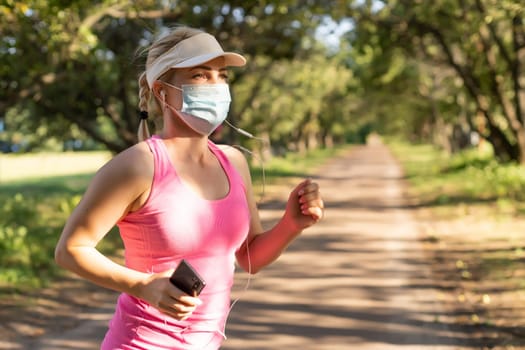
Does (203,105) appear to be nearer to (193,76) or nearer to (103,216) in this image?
(193,76)

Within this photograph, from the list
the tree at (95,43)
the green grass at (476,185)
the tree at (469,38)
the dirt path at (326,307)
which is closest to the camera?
the dirt path at (326,307)

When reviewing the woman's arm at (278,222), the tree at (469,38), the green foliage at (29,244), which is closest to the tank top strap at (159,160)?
the woman's arm at (278,222)

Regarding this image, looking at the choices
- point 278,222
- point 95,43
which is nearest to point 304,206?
point 278,222

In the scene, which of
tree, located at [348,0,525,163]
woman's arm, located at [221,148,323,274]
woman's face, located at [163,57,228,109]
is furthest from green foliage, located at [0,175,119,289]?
tree, located at [348,0,525,163]

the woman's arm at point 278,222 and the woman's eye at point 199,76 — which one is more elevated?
the woman's eye at point 199,76

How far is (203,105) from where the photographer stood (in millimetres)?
2434

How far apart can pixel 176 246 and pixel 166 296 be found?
246mm

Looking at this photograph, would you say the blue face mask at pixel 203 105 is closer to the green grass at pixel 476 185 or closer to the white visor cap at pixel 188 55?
the white visor cap at pixel 188 55

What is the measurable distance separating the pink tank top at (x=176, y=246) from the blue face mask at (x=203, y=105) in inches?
4.8

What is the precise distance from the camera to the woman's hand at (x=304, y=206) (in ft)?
8.29

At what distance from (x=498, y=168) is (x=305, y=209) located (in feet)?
68.4

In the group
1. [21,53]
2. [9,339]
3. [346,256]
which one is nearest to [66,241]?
[9,339]

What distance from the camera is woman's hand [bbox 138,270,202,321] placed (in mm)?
2067

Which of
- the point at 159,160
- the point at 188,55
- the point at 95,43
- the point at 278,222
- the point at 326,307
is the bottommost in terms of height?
the point at 326,307
